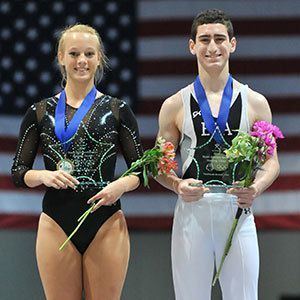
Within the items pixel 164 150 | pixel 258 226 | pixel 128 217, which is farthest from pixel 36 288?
pixel 164 150

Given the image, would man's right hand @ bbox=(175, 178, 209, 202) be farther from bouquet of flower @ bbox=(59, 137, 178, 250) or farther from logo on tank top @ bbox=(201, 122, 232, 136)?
logo on tank top @ bbox=(201, 122, 232, 136)

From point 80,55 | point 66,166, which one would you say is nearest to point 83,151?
point 66,166

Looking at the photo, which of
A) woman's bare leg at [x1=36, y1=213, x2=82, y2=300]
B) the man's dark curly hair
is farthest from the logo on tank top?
woman's bare leg at [x1=36, y1=213, x2=82, y2=300]

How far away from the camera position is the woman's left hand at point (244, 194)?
340 centimetres

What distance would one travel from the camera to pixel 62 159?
3.40 meters

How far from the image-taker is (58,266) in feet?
10.7

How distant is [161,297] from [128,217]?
26.2 inches

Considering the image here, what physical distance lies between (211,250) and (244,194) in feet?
1.08

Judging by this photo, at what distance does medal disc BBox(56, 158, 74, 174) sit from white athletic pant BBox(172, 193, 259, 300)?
589 millimetres

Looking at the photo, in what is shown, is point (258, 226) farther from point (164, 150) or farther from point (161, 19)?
point (164, 150)

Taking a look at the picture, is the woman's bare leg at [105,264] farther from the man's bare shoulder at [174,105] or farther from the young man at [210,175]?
the man's bare shoulder at [174,105]

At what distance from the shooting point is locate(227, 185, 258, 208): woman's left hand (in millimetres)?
3402

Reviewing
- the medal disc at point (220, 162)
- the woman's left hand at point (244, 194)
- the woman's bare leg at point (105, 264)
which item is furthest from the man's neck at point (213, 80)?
the woman's bare leg at point (105, 264)

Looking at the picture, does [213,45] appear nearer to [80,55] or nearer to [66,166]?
[80,55]
